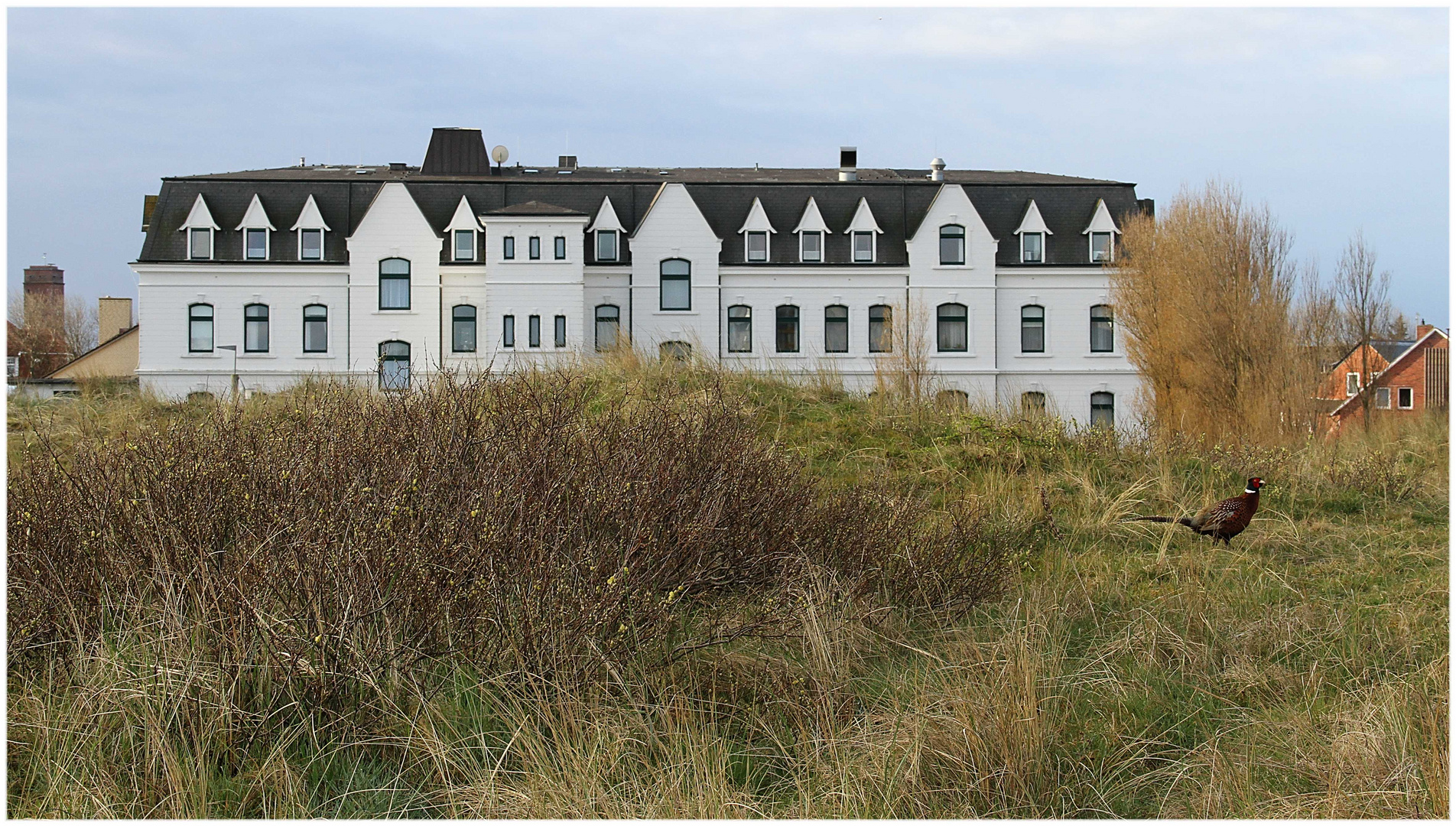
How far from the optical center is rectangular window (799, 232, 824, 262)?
36219 millimetres

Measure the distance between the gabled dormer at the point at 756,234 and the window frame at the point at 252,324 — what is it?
15.6 meters

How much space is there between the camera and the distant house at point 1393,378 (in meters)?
26.1

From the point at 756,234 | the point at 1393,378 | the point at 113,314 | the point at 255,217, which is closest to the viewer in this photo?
the point at 255,217

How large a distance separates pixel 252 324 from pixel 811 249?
18334 millimetres

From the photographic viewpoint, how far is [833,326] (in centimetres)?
3650

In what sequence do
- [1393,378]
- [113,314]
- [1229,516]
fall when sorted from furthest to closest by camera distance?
[1393,378] → [113,314] → [1229,516]

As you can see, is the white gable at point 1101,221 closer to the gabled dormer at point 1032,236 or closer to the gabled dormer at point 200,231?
the gabled dormer at point 1032,236

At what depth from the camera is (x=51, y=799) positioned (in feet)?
13.0

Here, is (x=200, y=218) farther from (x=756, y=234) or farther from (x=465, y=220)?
(x=756, y=234)

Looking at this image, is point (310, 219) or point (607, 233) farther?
point (607, 233)

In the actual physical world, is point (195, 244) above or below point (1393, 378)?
above

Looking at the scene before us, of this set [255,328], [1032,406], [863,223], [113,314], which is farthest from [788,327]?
[113,314]

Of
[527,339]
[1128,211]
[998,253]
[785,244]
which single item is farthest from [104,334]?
[1128,211]

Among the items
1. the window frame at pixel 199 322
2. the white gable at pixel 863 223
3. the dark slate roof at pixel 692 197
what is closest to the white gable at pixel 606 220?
the dark slate roof at pixel 692 197
